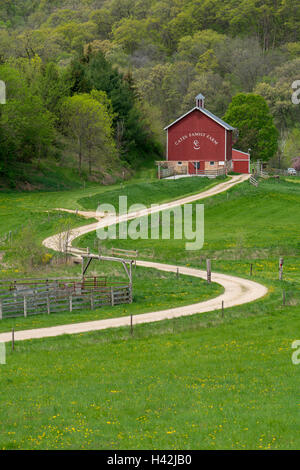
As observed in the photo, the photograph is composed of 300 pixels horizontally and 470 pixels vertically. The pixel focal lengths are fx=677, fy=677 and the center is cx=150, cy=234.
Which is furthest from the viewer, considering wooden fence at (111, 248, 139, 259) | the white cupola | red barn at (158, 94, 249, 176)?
the white cupola

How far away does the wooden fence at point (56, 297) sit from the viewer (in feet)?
134

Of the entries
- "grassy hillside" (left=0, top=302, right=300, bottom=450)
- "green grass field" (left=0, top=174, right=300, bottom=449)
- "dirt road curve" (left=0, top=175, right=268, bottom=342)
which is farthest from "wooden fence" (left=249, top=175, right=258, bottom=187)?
"grassy hillside" (left=0, top=302, right=300, bottom=450)

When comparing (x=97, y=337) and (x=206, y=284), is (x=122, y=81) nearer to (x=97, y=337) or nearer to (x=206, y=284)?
(x=206, y=284)

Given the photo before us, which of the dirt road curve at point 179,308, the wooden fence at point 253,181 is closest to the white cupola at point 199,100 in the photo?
the wooden fence at point 253,181

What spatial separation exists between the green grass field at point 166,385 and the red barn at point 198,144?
61.7 metres

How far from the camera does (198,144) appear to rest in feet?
350

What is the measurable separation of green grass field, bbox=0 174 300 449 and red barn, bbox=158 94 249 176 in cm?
6172

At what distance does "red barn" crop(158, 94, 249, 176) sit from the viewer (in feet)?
346

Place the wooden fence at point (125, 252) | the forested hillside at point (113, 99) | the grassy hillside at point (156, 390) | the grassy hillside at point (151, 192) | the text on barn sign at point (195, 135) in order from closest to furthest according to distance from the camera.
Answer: the grassy hillside at point (156, 390), the wooden fence at point (125, 252), the grassy hillside at point (151, 192), the forested hillside at point (113, 99), the text on barn sign at point (195, 135)

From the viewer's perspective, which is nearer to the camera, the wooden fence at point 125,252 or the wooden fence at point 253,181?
the wooden fence at point 125,252

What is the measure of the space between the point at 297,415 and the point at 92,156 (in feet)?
263

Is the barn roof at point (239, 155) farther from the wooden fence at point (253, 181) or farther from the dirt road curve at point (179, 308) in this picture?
the dirt road curve at point (179, 308)

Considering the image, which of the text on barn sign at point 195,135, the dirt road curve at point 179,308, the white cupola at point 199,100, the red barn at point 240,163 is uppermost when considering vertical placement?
the white cupola at point 199,100

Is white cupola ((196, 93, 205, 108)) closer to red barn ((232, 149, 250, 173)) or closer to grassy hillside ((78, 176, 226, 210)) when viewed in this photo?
red barn ((232, 149, 250, 173))
